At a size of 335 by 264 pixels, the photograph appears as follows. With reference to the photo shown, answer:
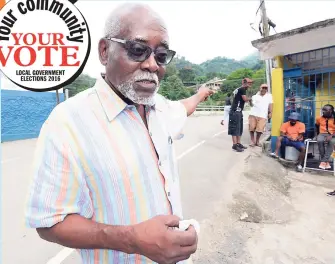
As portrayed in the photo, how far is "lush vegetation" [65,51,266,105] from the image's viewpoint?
31.1m

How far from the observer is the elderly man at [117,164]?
2.82 feet

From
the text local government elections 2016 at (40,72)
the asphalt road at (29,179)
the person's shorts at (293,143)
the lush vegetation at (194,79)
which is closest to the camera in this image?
the asphalt road at (29,179)

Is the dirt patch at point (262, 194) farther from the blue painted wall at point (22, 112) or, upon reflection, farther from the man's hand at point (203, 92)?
the blue painted wall at point (22, 112)

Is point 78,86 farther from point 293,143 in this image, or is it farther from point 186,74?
point 293,143

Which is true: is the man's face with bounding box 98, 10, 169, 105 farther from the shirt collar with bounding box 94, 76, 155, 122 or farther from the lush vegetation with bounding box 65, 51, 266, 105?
the lush vegetation with bounding box 65, 51, 266, 105

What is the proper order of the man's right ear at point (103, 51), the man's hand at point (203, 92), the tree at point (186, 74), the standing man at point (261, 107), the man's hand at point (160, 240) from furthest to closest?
1. the tree at point (186, 74)
2. the standing man at point (261, 107)
3. the man's hand at point (203, 92)
4. the man's right ear at point (103, 51)
5. the man's hand at point (160, 240)

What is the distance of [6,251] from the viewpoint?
2887 mm

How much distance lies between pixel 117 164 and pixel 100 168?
0.19ft

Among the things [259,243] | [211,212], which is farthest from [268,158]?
[259,243]

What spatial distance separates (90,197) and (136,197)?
0.52 ft

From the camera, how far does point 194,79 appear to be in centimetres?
5688

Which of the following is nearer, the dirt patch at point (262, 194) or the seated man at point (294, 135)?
the dirt patch at point (262, 194)

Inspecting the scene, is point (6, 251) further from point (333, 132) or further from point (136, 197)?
point (333, 132)

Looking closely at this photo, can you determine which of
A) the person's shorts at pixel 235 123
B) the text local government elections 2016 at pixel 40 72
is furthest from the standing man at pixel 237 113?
the text local government elections 2016 at pixel 40 72
